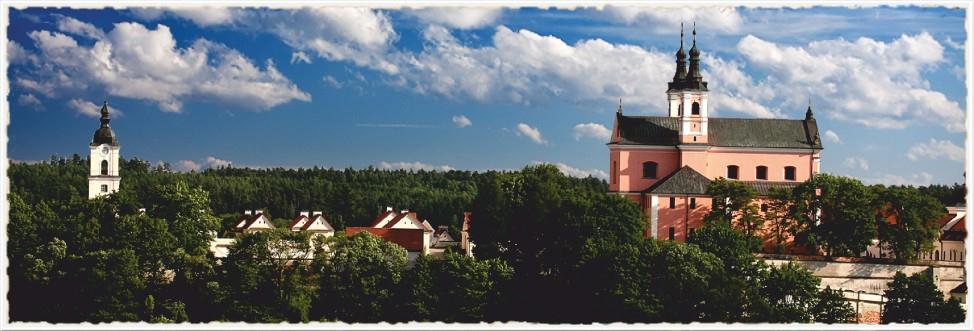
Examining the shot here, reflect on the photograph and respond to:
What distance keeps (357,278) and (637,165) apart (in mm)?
10662

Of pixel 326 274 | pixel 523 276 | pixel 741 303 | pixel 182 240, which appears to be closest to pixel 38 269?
pixel 182 240

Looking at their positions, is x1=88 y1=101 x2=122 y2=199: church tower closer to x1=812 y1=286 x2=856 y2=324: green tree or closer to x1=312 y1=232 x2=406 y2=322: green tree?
x1=312 y1=232 x2=406 y2=322: green tree

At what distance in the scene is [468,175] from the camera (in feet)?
250

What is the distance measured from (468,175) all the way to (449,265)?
1954 inches

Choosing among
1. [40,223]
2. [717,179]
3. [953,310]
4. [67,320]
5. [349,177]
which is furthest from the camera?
[349,177]

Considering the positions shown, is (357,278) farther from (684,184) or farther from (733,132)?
(733,132)

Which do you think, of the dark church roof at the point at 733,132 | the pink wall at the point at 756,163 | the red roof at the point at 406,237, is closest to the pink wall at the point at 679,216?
the pink wall at the point at 756,163

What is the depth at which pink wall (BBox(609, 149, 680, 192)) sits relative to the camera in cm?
3388

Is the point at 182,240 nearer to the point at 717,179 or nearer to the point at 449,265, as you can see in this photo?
the point at 449,265

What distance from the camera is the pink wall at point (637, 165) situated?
3388cm

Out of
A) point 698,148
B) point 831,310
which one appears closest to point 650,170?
point 698,148

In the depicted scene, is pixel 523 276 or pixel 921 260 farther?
pixel 921 260

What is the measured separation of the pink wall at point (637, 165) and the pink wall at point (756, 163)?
1.10m

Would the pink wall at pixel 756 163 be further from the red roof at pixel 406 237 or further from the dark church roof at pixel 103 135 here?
the dark church roof at pixel 103 135
